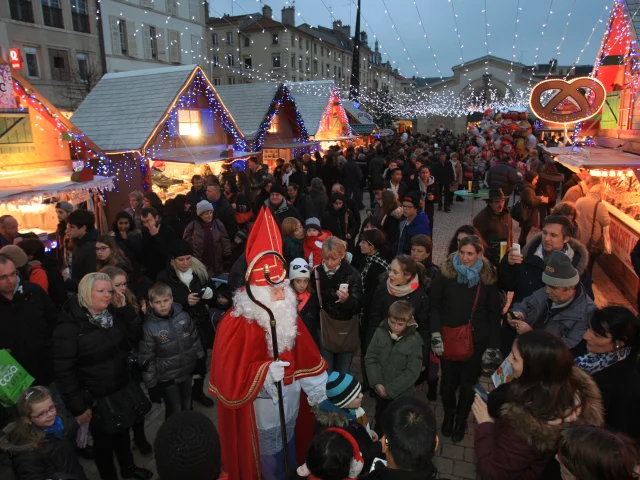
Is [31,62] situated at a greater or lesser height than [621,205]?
greater

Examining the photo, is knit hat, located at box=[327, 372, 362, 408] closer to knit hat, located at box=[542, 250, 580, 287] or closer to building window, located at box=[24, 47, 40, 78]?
knit hat, located at box=[542, 250, 580, 287]

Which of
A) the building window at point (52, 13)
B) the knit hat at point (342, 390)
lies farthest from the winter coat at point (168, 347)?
the building window at point (52, 13)

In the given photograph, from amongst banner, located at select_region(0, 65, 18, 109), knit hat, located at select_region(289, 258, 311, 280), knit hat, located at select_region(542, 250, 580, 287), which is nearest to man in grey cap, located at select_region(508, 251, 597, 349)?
knit hat, located at select_region(542, 250, 580, 287)

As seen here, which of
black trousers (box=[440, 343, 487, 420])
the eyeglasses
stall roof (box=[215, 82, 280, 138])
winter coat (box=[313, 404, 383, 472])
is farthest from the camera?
stall roof (box=[215, 82, 280, 138])

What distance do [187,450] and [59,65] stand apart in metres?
27.7

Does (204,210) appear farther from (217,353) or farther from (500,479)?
(500,479)

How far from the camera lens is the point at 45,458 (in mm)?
2832

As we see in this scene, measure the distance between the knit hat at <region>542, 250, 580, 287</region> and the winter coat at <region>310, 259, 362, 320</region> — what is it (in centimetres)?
175

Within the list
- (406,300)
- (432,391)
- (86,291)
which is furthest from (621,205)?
(86,291)

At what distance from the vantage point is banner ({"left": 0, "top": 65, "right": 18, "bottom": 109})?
7660mm

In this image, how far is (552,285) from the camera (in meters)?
3.49

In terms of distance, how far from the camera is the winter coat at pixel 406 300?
4.29 meters

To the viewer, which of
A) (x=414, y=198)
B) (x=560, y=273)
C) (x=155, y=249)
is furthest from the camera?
(x=414, y=198)

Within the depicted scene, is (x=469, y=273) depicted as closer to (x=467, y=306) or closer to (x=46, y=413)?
(x=467, y=306)
